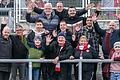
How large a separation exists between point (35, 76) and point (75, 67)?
33.5 inches

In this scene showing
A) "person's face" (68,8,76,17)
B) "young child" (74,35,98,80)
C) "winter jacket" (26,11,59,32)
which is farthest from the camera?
"person's face" (68,8,76,17)

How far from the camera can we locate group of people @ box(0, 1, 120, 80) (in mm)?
9656

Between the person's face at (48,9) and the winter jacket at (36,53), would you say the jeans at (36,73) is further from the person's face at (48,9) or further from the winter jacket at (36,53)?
the person's face at (48,9)

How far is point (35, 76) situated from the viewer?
9.71 m

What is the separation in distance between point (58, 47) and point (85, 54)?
0.57 metres

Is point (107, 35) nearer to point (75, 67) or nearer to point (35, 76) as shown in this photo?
point (75, 67)

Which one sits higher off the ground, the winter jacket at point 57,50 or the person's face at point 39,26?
the person's face at point 39,26

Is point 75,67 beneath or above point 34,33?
beneath

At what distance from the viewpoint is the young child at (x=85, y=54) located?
9.77 metres

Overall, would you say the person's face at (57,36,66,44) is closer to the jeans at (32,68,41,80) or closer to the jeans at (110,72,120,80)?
the jeans at (32,68,41,80)

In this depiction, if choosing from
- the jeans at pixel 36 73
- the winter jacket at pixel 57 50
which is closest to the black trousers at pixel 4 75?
the jeans at pixel 36 73

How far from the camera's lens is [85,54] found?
9.82 m

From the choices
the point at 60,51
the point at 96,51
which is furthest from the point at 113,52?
the point at 60,51

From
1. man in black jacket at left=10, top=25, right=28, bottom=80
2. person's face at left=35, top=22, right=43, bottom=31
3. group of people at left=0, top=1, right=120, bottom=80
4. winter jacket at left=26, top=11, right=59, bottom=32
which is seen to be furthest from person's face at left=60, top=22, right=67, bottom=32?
man in black jacket at left=10, top=25, right=28, bottom=80
